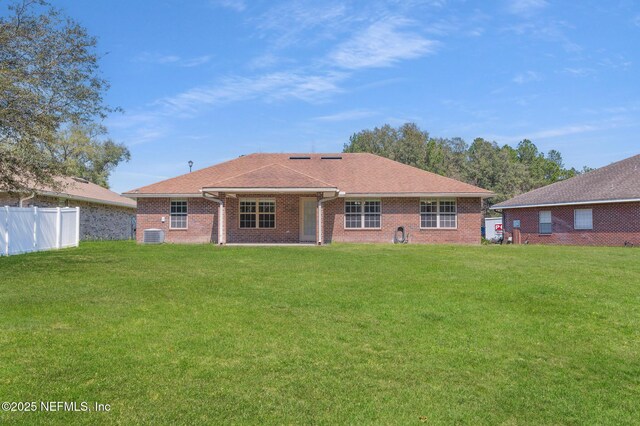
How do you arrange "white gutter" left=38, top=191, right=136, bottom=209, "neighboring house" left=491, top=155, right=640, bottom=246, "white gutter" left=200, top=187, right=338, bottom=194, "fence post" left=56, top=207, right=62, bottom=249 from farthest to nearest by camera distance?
"neighboring house" left=491, top=155, right=640, bottom=246 < "white gutter" left=38, top=191, right=136, bottom=209 < "white gutter" left=200, top=187, right=338, bottom=194 < "fence post" left=56, top=207, right=62, bottom=249

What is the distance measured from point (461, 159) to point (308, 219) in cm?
4506

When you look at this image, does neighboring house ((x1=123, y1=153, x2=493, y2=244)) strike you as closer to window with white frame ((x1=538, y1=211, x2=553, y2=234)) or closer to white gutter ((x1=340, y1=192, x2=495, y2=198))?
white gutter ((x1=340, y1=192, x2=495, y2=198))

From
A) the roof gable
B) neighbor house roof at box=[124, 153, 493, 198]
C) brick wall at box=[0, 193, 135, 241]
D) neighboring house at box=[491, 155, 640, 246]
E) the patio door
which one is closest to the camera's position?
the roof gable

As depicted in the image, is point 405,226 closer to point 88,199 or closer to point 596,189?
point 596,189

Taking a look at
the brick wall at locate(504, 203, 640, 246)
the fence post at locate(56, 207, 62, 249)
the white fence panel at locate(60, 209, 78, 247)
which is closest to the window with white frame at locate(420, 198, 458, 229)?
the brick wall at locate(504, 203, 640, 246)

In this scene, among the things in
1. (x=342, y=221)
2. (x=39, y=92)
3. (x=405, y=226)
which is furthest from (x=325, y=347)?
(x=405, y=226)

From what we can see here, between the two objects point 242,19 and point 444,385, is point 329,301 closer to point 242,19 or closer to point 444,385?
point 444,385

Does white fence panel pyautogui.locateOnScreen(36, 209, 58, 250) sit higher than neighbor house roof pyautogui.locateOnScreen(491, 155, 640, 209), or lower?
lower

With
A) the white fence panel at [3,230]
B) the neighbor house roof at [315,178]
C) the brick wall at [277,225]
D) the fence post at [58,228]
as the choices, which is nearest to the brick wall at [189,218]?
the neighbor house roof at [315,178]

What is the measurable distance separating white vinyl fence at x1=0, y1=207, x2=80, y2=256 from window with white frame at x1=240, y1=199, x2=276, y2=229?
291 inches

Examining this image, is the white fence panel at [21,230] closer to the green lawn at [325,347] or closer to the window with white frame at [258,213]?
the green lawn at [325,347]

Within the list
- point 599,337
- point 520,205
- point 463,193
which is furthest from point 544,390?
point 520,205

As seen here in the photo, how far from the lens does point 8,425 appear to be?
409cm

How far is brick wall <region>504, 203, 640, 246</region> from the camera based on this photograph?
25.1 metres
